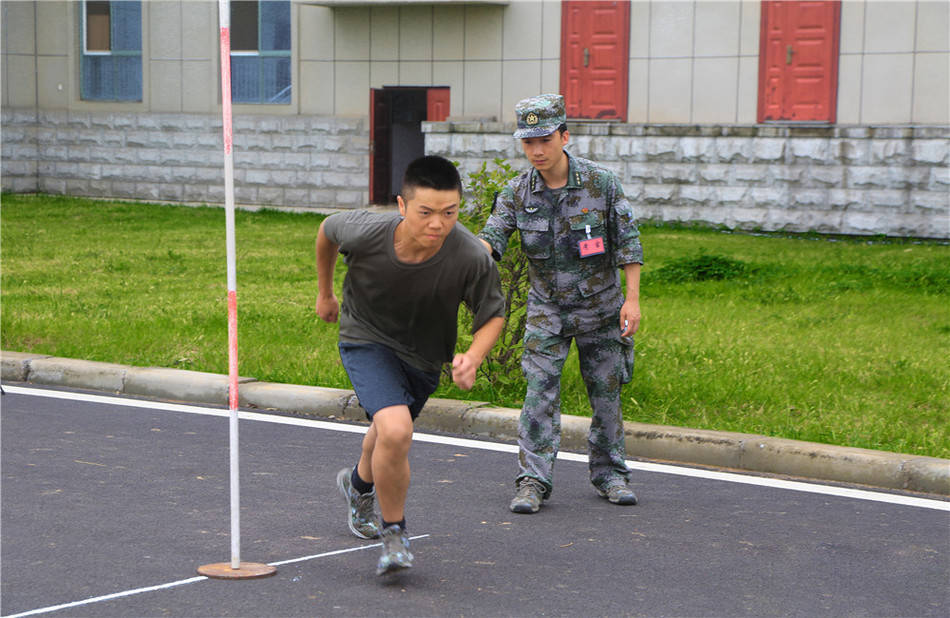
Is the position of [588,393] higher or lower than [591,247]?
lower

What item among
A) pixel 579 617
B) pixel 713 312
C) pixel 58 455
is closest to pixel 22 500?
pixel 58 455

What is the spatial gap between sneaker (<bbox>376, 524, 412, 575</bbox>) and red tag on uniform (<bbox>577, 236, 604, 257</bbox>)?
184 centimetres

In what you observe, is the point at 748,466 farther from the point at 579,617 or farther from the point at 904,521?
the point at 579,617

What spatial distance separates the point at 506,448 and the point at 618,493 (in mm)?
1326

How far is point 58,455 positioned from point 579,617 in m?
3.58

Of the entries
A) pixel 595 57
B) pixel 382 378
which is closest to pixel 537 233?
pixel 382 378

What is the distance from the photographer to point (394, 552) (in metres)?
4.84

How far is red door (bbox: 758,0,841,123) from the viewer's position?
64.8 ft

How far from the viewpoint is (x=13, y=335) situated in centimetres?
1037

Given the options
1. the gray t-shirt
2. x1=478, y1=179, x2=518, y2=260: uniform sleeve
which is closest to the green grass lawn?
x1=478, y1=179, x2=518, y2=260: uniform sleeve

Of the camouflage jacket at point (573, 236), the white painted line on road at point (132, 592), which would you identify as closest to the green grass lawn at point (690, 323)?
the camouflage jacket at point (573, 236)

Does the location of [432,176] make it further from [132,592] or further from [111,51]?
[111,51]

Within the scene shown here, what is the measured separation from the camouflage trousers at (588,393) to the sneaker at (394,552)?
4.51 ft

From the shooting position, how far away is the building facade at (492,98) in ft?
63.0
